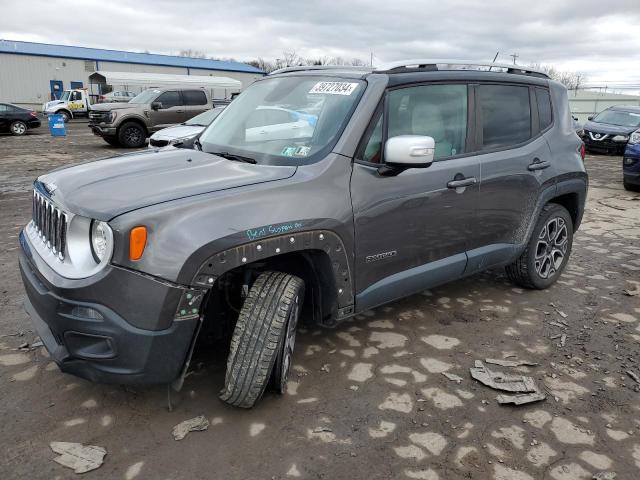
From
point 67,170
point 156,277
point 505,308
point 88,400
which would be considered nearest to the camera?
point 156,277

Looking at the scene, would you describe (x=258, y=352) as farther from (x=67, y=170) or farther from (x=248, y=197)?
(x=67, y=170)

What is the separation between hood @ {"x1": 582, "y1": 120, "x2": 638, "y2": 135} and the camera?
1504 cm

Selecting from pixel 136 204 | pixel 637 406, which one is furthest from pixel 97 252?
pixel 637 406

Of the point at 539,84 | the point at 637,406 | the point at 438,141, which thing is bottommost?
the point at 637,406

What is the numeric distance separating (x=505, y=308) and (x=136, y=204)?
308cm

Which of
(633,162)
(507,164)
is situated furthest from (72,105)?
(507,164)

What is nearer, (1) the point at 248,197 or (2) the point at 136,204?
(2) the point at 136,204

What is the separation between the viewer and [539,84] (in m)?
4.28

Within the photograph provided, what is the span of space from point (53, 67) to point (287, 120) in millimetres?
49835

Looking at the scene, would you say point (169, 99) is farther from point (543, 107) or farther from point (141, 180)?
point (141, 180)

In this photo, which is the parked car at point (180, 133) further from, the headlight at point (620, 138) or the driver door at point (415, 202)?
the headlight at point (620, 138)

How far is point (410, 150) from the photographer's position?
112 inches

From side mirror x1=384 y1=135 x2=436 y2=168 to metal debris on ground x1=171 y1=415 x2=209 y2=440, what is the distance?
1.74 metres

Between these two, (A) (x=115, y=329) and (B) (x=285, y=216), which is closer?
(A) (x=115, y=329)
